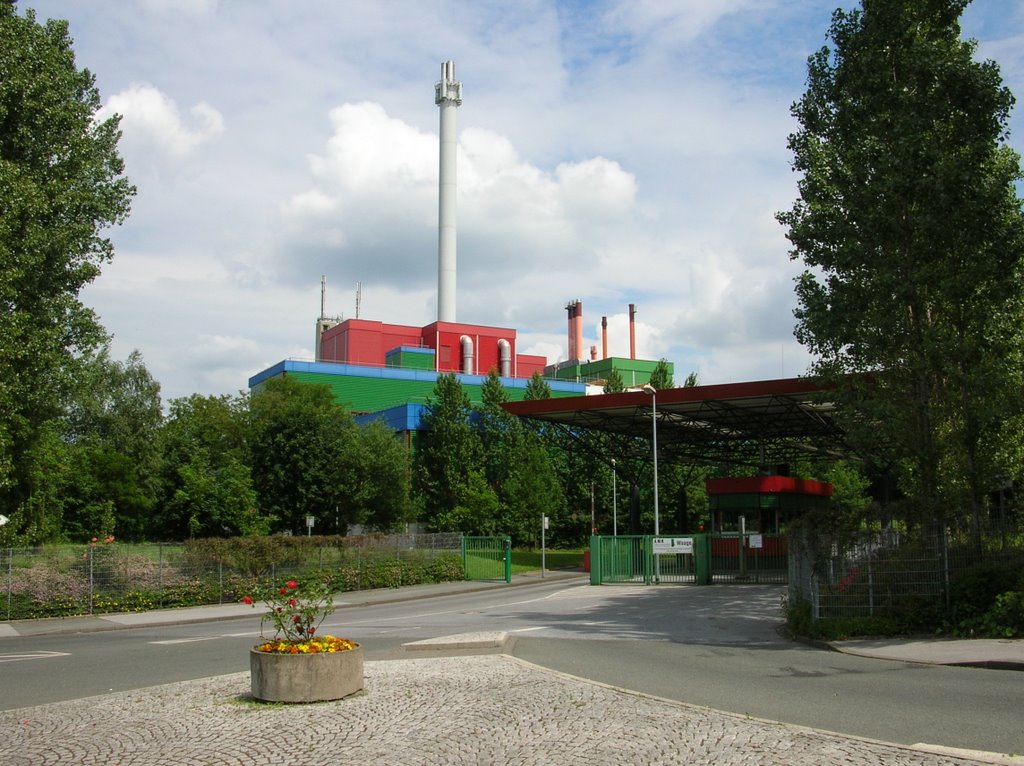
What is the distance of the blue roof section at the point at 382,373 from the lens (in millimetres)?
83750

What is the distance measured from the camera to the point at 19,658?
672 inches

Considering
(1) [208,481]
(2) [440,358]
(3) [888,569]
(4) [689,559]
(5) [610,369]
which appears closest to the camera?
(3) [888,569]

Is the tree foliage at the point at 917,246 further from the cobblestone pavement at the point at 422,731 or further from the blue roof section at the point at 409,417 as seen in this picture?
the blue roof section at the point at 409,417

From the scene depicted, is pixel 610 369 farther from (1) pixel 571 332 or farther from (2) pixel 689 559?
(2) pixel 689 559

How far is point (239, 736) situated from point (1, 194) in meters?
20.8

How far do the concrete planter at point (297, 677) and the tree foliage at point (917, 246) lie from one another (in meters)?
11.1

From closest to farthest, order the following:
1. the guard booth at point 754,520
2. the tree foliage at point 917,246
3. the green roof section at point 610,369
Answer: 1. the tree foliage at point 917,246
2. the guard booth at point 754,520
3. the green roof section at point 610,369

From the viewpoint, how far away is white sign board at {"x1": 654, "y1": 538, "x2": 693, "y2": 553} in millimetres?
34000

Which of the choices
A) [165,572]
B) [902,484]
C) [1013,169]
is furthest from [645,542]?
[1013,169]

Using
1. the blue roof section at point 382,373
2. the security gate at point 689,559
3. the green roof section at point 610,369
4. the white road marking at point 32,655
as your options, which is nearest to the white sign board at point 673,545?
the security gate at point 689,559

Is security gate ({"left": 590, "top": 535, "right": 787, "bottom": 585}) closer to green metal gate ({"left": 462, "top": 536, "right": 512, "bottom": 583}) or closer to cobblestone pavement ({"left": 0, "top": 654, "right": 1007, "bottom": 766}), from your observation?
green metal gate ({"left": 462, "top": 536, "right": 512, "bottom": 583})

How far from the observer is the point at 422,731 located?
8.66m

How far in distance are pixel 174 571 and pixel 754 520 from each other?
75.4ft

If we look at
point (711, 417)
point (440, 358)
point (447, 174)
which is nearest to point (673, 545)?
point (711, 417)
